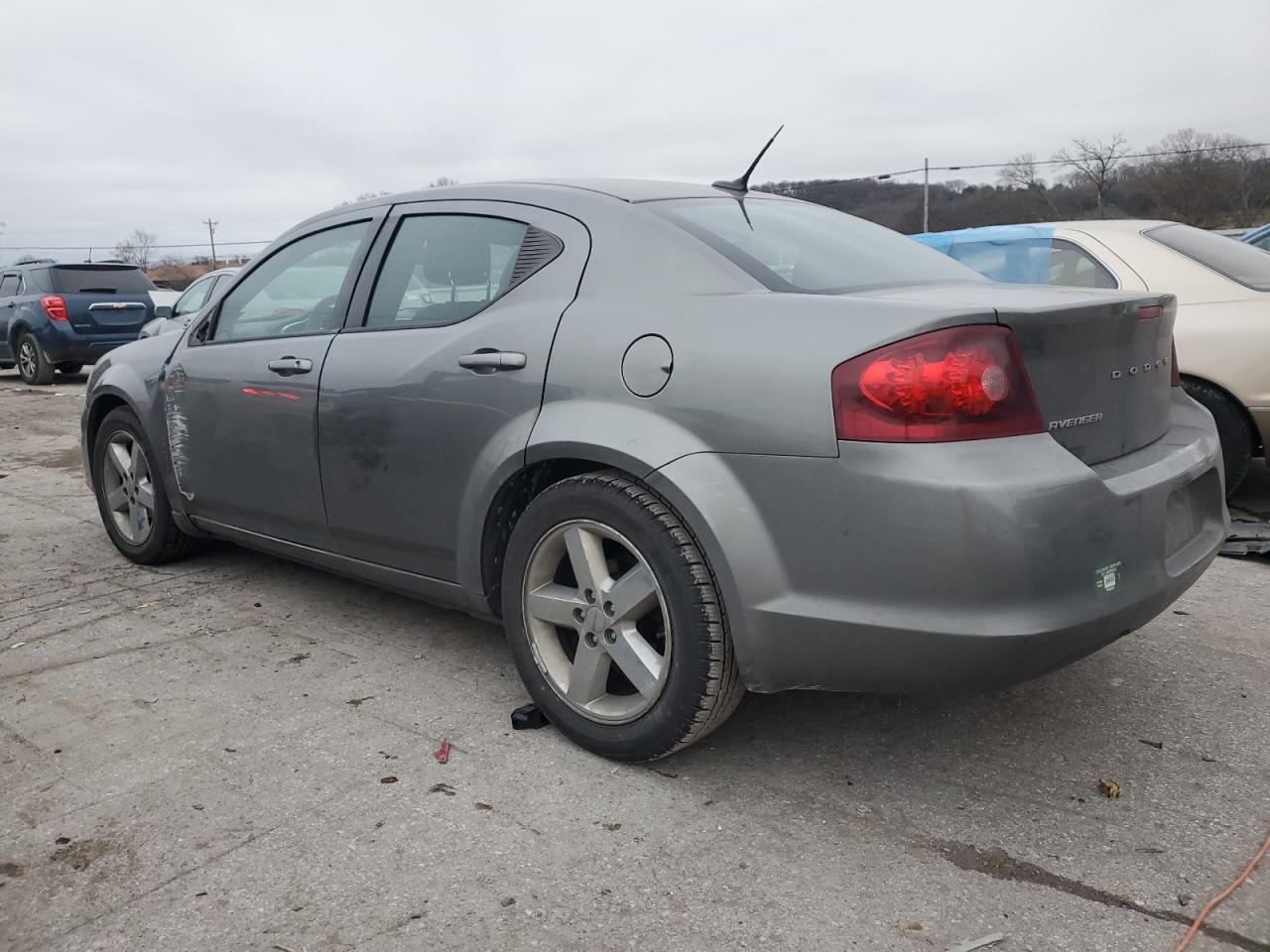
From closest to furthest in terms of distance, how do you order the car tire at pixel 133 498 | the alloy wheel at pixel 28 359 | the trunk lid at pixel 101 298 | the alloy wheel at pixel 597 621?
the alloy wheel at pixel 597 621 < the car tire at pixel 133 498 < the trunk lid at pixel 101 298 < the alloy wheel at pixel 28 359

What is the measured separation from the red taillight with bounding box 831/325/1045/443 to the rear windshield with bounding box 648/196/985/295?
467 mm

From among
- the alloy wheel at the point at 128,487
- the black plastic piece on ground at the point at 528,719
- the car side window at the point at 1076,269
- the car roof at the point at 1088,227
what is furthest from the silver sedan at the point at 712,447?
the car roof at the point at 1088,227

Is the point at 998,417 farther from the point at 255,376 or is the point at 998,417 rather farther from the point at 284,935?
the point at 255,376

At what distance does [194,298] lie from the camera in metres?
12.4

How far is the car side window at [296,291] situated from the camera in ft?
12.3

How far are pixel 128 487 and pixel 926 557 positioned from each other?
3862 millimetres

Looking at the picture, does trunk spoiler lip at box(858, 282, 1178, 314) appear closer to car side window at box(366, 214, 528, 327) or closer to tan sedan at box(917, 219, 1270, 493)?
car side window at box(366, 214, 528, 327)

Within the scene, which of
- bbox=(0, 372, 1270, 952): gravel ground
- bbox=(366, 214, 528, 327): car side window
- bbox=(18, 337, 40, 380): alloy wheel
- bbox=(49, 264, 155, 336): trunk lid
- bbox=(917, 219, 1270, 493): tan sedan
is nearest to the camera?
bbox=(0, 372, 1270, 952): gravel ground

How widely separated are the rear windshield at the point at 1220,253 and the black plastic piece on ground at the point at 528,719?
428 centimetres

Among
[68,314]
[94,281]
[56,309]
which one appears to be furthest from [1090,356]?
[94,281]

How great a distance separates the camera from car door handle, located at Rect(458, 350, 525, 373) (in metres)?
3.00

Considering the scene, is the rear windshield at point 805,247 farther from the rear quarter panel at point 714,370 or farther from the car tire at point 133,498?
the car tire at point 133,498

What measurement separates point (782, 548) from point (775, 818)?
2.21ft

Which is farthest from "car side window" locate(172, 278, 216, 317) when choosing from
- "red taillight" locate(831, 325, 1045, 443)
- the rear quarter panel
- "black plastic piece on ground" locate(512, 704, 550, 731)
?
"red taillight" locate(831, 325, 1045, 443)
